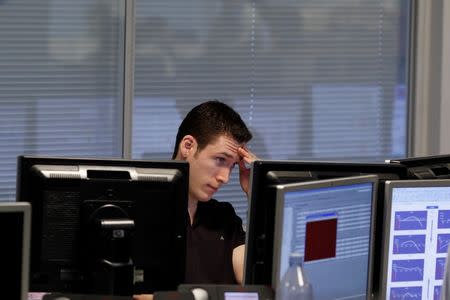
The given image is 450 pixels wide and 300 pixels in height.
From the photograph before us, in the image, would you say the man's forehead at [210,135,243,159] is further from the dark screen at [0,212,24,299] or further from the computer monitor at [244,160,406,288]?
the dark screen at [0,212,24,299]

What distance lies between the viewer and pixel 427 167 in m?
3.47

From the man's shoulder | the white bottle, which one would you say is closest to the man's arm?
the man's shoulder

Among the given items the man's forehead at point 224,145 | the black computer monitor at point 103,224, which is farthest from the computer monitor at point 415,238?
the man's forehead at point 224,145

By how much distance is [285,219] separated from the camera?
2.78 meters

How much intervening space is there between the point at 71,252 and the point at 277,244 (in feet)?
2.08

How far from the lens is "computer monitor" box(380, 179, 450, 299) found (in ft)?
10.3

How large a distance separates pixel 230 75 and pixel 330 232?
2413 millimetres

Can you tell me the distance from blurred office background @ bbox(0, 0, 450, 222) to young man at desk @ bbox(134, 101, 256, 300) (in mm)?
1224

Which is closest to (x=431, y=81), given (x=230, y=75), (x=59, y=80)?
(x=230, y=75)

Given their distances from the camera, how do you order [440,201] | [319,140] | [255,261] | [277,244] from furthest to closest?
1. [319,140]
2. [440,201]
3. [255,261]
4. [277,244]

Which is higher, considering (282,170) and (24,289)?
(282,170)

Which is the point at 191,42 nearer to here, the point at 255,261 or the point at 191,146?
the point at 191,146

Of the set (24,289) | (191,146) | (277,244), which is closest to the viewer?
(24,289)

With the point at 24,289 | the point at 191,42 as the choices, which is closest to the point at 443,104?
the point at 191,42
